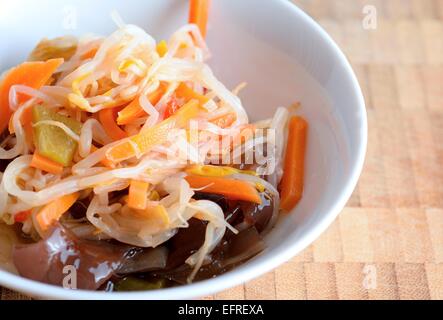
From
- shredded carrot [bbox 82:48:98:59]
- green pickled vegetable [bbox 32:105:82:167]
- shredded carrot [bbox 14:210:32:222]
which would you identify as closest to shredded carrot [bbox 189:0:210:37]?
shredded carrot [bbox 82:48:98:59]

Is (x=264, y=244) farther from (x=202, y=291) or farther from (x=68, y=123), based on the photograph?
(x=68, y=123)

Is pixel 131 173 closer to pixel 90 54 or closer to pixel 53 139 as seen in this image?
pixel 53 139

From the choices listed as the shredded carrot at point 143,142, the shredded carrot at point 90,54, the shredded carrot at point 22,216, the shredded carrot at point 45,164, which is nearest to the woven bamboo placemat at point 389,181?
the shredded carrot at point 22,216

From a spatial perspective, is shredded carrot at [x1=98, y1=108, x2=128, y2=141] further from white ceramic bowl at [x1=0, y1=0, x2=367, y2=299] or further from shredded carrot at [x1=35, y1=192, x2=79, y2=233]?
white ceramic bowl at [x1=0, y1=0, x2=367, y2=299]

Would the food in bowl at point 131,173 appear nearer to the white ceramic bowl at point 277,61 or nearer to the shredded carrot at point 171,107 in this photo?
the shredded carrot at point 171,107

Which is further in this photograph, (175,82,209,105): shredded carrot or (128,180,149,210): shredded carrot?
(175,82,209,105): shredded carrot

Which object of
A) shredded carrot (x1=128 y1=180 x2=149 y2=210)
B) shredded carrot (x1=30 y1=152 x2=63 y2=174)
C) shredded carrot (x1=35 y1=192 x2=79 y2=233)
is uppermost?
shredded carrot (x1=30 y1=152 x2=63 y2=174)
